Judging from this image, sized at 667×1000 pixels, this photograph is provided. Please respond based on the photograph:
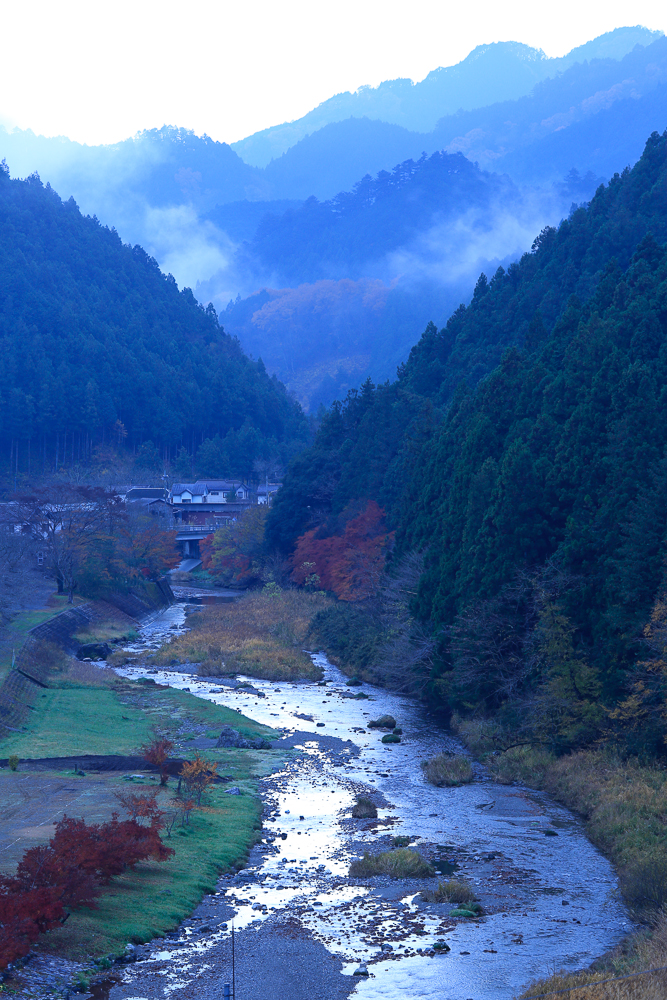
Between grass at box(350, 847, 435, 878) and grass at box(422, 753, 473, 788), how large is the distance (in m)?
6.48

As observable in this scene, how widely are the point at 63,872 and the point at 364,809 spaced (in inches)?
387

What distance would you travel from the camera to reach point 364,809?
78.3ft

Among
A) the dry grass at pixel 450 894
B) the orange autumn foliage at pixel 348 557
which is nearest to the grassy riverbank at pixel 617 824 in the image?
the dry grass at pixel 450 894

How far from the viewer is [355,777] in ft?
90.2

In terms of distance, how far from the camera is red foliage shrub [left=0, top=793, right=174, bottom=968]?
14273 millimetres

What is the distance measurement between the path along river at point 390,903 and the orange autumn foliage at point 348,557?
26.0m

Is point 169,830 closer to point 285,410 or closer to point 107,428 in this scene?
point 107,428

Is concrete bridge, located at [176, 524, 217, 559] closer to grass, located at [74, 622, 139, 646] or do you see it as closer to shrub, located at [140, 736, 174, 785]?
grass, located at [74, 622, 139, 646]

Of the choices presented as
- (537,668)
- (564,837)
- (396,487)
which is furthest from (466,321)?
(564,837)

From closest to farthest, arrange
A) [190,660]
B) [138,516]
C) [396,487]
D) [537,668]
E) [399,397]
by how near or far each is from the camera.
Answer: [537,668], [190,660], [396,487], [399,397], [138,516]

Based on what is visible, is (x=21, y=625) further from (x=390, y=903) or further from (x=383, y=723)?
(x=390, y=903)

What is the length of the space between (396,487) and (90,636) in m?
20.7

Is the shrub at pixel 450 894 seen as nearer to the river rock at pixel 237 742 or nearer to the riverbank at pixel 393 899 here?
the riverbank at pixel 393 899

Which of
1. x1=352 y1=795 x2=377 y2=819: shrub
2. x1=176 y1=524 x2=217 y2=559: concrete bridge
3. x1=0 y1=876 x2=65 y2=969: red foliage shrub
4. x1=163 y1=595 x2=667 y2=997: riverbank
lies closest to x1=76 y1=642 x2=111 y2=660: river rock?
x1=163 y1=595 x2=667 y2=997: riverbank
